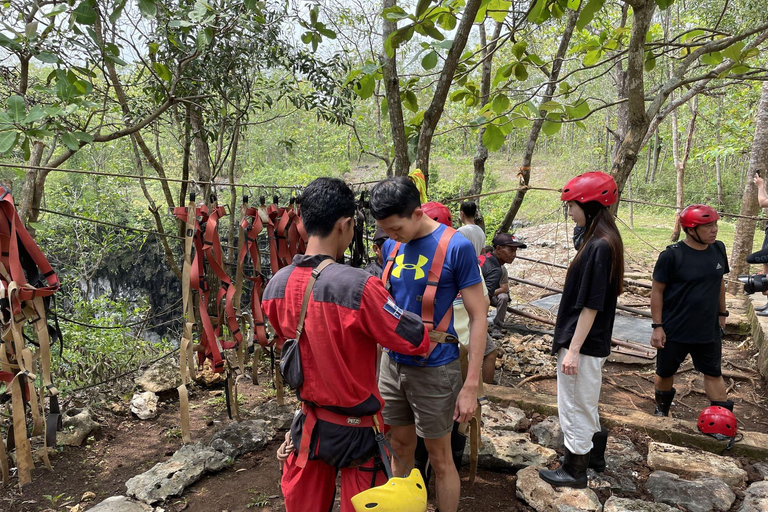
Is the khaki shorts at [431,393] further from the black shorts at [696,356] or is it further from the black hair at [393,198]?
the black shorts at [696,356]

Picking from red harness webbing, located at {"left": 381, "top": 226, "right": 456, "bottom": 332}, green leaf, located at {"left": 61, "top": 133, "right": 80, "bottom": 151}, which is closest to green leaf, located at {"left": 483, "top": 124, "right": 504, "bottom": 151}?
red harness webbing, located at {"left": 381, "top": 226, "right": 456, "bottom": 332}

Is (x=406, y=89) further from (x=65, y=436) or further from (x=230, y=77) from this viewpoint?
(x=65, y=436)

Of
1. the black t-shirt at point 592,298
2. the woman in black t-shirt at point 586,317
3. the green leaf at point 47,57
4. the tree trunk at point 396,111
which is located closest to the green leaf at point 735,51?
the woman in black t-shirt at point 586,317

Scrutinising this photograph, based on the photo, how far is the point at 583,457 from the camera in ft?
9.04

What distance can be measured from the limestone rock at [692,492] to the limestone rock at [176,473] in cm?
260

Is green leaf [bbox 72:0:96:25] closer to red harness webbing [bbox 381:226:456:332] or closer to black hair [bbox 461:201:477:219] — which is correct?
red harness webbing [bbox 381:226:456:332]

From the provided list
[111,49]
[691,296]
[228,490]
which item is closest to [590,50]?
[691,296]

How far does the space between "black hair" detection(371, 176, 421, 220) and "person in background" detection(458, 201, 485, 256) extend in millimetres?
2117

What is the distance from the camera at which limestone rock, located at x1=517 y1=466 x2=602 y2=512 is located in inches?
103

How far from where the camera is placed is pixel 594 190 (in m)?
2.60

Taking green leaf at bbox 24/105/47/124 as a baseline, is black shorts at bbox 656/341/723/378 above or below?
below

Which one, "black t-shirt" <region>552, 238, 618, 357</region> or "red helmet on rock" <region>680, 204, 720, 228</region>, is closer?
"black t-shirt" <region>552, 238, 618, 357</region>

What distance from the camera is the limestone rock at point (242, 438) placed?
324 cm

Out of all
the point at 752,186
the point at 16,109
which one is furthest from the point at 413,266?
the point at 752,186
